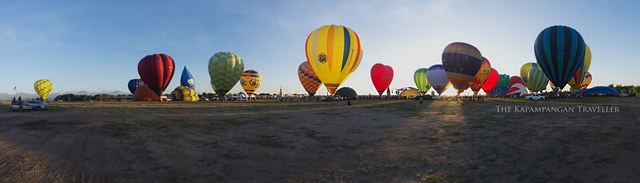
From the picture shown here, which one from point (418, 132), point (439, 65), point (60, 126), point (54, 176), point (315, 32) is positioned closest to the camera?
point (54, 176)

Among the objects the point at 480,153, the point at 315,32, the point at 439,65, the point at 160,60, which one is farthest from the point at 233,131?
the point at 439,65

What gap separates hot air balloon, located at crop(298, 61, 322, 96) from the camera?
6060 centimetres

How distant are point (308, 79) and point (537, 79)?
4695 centimetres

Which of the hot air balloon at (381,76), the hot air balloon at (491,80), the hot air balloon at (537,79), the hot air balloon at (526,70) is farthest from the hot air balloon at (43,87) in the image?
the hot air balloon at (526,70)

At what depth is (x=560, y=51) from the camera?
38344 mm

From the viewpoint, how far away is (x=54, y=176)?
691cm

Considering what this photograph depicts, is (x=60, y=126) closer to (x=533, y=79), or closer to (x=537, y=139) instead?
(x=537, y=139)

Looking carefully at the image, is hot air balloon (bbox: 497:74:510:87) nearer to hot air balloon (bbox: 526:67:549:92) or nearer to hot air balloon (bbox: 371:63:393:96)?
hot air balloon (bbox: 526:67:549:92)

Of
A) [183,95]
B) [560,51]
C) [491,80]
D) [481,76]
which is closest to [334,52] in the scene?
[560,51]

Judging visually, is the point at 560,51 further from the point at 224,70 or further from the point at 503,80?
the point at 503,80

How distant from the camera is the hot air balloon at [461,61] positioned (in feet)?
145

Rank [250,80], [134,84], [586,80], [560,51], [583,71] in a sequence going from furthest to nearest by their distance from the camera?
[134,84] < [586,80] < [250,80] < [583,71] < [560,51]

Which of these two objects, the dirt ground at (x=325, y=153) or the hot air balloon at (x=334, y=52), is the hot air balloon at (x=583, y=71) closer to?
the hot air balloon at (x=334, y=52)

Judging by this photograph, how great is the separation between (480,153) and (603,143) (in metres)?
3.82
